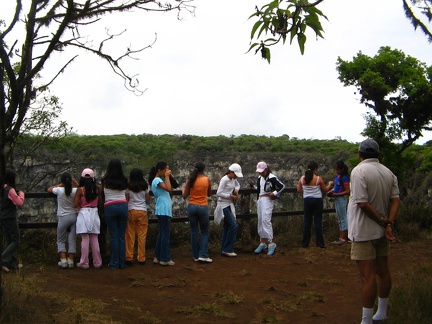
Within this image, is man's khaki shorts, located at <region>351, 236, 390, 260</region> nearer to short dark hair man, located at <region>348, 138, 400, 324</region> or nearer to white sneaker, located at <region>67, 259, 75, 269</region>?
short dark hair man, located at <region>348, 138, 400, 324</region>

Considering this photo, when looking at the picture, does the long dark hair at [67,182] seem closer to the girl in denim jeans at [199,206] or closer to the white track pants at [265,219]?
the girl in denim jeans at [199,206]

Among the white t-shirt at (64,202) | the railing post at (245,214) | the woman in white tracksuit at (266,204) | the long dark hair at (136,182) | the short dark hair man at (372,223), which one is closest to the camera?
the short dark hair man at (372,223)

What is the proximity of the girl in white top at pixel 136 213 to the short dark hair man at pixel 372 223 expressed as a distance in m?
5.38

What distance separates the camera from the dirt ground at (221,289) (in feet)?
24.0

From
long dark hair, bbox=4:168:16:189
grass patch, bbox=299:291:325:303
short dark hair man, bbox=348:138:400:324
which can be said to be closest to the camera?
short dark hair man, bbox=348:138:400:324

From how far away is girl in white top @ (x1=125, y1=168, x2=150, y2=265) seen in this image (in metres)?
10.9

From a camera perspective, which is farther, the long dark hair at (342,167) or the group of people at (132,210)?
the long dark hair at (342,167)

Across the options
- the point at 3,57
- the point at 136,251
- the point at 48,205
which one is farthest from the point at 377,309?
the point at 48,205

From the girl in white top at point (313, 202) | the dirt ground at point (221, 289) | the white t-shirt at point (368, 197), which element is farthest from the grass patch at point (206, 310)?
the girl in white top at point (313, 202)

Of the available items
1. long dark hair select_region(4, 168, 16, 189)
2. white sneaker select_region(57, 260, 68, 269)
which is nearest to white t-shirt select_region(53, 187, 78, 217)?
white sneaker select_region(57, 260, 68, 269)

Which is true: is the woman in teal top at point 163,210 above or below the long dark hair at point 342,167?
below

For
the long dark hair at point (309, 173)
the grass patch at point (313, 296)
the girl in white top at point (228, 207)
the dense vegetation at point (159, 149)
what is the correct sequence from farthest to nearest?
the dense vegetation at point (159, 149) < the long dark hair at point (309, 173) < the girl in white top at point (228, 207) < the grass patch at point (313, 296)

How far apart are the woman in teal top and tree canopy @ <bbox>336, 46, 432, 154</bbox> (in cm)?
790

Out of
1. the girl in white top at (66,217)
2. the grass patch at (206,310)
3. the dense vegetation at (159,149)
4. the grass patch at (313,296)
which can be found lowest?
the grass patch at (206,310)
